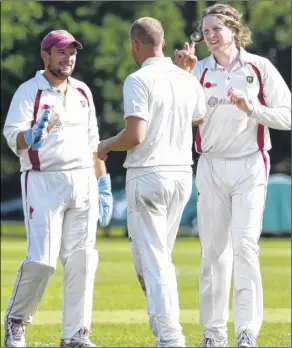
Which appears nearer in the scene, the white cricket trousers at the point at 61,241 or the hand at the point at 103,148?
the hand at the point at 103,148

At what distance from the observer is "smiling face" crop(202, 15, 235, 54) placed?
9.16 meters

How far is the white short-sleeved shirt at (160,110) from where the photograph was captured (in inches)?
328

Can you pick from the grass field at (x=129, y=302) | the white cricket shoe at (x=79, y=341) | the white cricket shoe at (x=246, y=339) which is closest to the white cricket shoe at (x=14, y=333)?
the white cricket shoe at (x=79, y=341)

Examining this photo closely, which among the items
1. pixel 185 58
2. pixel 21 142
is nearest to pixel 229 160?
pixel 185 58

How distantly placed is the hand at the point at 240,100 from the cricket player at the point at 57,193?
1132mm

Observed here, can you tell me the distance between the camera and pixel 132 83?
8.34 meters

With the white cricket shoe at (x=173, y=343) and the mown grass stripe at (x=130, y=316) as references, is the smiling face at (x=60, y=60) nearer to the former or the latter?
the white cricket shoe at (x=173, y=343)

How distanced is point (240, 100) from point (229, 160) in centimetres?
54

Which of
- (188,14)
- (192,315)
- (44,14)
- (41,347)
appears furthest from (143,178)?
(188,14)

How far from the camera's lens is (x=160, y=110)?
8422 millimetres

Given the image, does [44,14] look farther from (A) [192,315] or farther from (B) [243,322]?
(B) [243,322]

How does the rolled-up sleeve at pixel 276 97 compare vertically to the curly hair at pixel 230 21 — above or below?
below

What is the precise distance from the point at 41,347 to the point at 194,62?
3.04m

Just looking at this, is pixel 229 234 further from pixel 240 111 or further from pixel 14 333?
pixel 14 333
